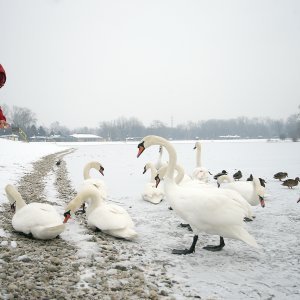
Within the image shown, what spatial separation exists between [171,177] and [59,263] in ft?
6.50

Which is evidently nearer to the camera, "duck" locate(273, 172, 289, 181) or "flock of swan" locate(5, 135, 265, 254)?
"flock of swan" locate(5, 135, 265, 254)

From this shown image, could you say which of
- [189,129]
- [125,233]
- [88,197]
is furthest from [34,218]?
[189,129]

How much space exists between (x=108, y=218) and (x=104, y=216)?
0.33 feet

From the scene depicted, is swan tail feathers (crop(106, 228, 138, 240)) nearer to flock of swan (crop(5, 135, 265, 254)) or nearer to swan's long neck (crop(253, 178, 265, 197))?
flock of swan (crop(5, 135, 265, 254))

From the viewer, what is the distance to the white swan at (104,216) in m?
4.84

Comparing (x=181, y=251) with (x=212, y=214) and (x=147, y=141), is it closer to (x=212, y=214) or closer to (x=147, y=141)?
(x=212, y=214)

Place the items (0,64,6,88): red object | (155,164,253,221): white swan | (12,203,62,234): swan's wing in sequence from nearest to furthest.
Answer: (12,203,62,234): swan's wing → (0,64,6,88): red object → (155,164,253,221): white swan

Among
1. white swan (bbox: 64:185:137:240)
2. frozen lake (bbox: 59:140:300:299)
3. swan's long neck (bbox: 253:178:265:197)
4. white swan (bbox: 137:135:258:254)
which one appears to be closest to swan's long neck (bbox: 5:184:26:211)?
white swan (bbox: 64:185:137:240)

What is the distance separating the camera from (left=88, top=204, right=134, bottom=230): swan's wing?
4.88m

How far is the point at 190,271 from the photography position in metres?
3.88

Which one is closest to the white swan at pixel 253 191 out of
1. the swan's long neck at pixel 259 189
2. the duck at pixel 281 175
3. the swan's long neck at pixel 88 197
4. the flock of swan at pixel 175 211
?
the swan's long neck at pixel 259 189

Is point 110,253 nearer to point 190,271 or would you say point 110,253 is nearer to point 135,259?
point 135,259

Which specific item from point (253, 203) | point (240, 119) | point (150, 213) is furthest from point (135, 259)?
point (240, 119)

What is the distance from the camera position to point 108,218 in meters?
4.98
